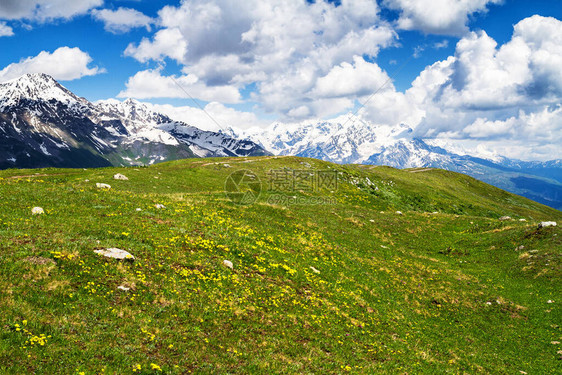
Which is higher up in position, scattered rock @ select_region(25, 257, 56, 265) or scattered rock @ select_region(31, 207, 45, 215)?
scattered rock @ select_region(31, 207, 45, 215)

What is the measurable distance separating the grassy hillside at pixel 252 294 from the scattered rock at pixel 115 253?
503mm

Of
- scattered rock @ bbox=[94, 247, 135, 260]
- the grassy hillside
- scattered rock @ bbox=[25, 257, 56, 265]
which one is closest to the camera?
the grassy hillside

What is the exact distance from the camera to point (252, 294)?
673 inches

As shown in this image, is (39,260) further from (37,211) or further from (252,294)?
(252,294)

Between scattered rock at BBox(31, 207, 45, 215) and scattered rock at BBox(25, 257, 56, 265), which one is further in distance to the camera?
scattered rock at BBox(31, 207, 45, 215)

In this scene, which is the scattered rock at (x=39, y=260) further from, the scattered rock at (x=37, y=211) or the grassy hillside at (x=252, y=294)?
the scattered rock at (x=37, y=211)

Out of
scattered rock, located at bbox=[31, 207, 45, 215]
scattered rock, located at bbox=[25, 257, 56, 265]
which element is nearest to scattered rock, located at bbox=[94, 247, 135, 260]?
scattered rock, located at bbox=[25, 257, 56, 265]

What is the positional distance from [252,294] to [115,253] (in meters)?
8.18

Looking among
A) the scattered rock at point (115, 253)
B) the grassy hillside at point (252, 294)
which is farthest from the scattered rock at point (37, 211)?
the scattered rock at point (115, 253)

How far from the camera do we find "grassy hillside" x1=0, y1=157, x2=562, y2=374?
11.0 meters

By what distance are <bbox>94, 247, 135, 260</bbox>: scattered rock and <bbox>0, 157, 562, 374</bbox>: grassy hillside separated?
1.65 ft

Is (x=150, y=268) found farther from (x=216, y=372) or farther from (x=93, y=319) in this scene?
(x=216, y=372)

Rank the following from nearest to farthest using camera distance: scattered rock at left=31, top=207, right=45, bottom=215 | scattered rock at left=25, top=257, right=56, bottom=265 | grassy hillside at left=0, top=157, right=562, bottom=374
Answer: grassy hillside at left=0, top=157, right=562, bottom=374 < scattered rock at left=25, top=257, right=56, bottom=265 < scattered rock at left=31, top=207, right=45, bottom=215

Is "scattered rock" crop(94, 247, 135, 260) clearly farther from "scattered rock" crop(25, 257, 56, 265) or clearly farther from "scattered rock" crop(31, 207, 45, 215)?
"scattered rock" crop(31, 207, 45, 215)
